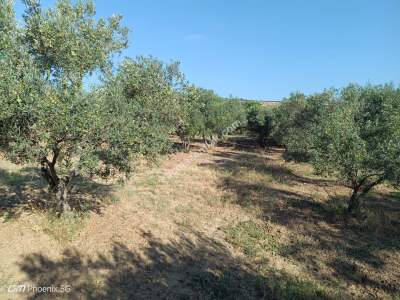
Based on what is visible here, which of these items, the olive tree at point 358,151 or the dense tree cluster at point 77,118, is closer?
the dense tree cluster at point 77,118

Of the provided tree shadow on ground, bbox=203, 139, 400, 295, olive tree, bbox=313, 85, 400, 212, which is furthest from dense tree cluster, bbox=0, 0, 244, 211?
olive tree, bbox=313, 85, 400, 212

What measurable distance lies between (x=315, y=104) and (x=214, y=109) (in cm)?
1558

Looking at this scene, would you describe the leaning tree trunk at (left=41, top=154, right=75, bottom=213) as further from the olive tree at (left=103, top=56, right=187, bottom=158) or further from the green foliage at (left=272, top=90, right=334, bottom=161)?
the green foliage at (left=272, top=90, right=334, bottom=161)

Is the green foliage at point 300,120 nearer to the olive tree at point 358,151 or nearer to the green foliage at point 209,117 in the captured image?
the olive tree at point 358,151

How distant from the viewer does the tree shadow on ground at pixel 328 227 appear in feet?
38.6

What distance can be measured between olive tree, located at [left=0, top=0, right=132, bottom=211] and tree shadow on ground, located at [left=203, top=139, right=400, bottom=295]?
9.32 m

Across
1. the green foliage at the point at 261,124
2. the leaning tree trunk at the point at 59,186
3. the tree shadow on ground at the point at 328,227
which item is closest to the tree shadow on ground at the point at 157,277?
the tree shadow on ground at the point at 328,227

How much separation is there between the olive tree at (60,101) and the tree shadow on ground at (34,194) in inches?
94.8

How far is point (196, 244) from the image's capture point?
12930 millimetres

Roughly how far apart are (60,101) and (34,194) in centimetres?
939

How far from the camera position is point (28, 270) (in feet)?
31.4

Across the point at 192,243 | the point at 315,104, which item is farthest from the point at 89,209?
the point at 315,104

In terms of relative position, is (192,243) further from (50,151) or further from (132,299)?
(50,151)

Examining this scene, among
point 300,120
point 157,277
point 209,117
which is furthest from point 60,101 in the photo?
point 209,117
